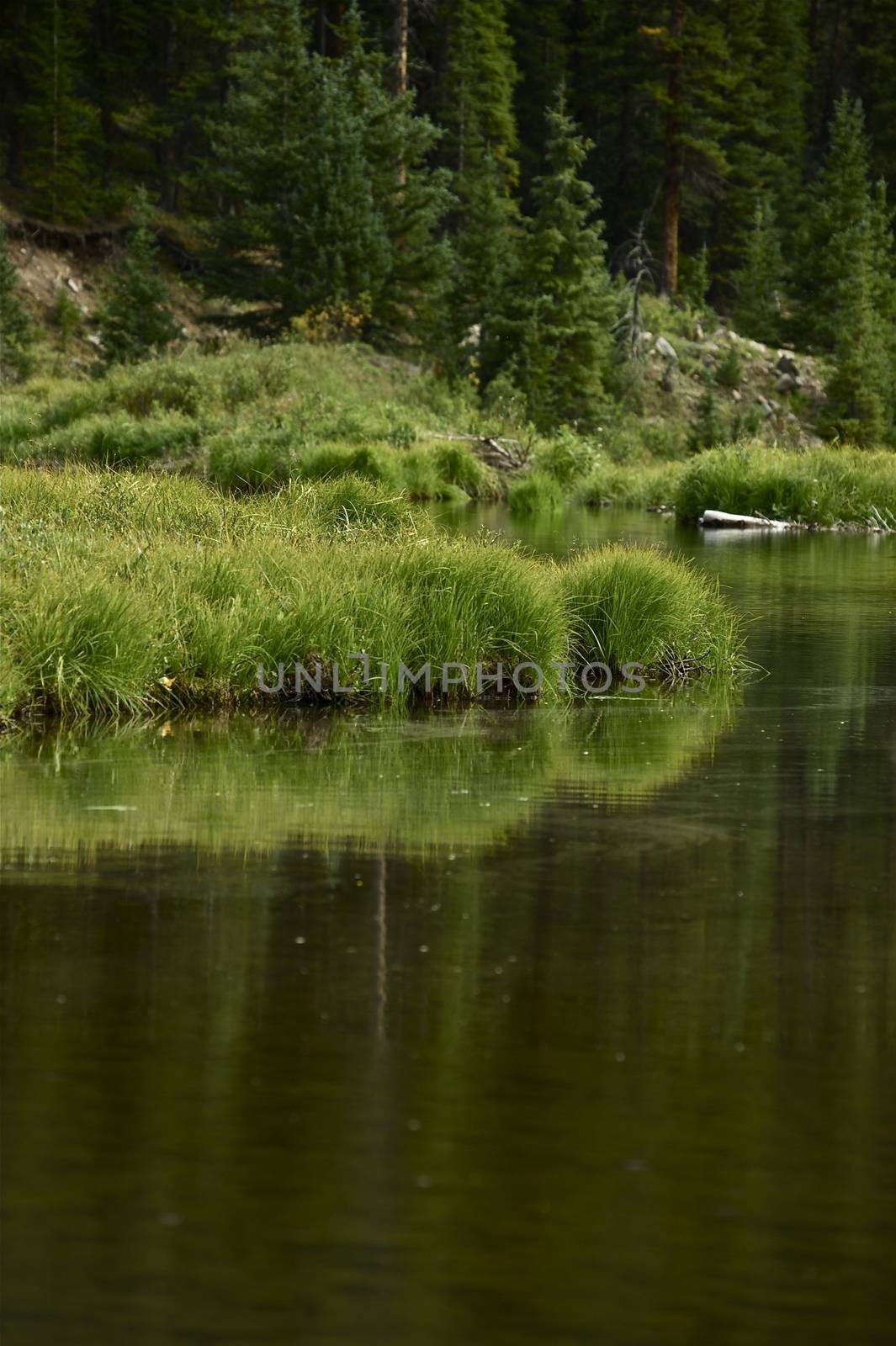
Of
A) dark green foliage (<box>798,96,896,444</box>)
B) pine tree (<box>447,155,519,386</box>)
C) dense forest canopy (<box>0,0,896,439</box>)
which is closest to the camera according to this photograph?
pine tree (<box>447,155,519,386</box>)

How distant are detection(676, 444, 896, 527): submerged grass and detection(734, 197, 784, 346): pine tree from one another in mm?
24105

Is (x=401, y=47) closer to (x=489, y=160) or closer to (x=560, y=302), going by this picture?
(x=489, y=160)

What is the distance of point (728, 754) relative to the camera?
12.8 metres

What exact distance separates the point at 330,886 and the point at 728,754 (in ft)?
14.5

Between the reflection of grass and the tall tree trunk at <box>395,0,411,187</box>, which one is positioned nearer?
the reflection of grass

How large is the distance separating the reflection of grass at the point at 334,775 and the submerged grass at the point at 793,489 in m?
21.4

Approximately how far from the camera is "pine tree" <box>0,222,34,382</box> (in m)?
50.9

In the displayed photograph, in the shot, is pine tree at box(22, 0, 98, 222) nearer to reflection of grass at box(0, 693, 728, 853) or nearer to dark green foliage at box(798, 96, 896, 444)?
dark green foliage at box(798, 96, 896, 444)

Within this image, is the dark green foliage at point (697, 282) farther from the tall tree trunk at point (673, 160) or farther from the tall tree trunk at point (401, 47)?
the tall tree trunk at point (401, 47)

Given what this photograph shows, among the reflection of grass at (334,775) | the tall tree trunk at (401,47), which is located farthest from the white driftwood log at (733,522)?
the tall tree trunk at (401,47)

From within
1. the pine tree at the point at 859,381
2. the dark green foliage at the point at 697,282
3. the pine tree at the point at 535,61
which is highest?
the pine tree at the point at 535,61

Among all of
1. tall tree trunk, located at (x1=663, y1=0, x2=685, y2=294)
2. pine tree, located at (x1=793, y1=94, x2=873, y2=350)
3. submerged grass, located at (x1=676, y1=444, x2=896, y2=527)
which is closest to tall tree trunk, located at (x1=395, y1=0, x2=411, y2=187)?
tall tree trunk, located at (x1=663, y1=0, x2=685, y2=294)

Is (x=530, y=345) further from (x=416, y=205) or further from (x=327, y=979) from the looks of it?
(x=327, y=979)

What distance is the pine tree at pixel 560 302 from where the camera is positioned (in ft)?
159
